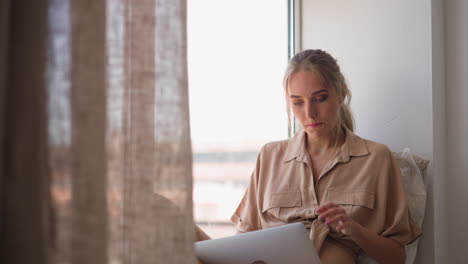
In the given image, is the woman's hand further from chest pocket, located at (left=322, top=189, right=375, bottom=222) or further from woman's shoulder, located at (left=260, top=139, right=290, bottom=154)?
woman's shoulder, located at (left=260, top=139, right=290, bottom=154)

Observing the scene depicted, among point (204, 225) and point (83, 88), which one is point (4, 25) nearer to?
point (83, 88)

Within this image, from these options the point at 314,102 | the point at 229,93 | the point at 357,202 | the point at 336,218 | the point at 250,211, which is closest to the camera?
the point at 336,218

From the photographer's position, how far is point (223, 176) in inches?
79.8

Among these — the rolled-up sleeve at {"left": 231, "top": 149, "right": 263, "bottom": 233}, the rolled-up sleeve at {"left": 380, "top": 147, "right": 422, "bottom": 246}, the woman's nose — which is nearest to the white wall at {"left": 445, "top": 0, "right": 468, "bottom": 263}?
the rolled-up sleeve at {"left": 380, "top": 147, "right": 422, "bottom": 246}

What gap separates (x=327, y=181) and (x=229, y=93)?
65cm

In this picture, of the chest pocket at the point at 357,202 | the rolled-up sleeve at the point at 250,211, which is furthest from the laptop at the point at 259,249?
the rolled-up sleeve at the point at 250,211

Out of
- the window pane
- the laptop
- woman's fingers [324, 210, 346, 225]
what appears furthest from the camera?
the window pane

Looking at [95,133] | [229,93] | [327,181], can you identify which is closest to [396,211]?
[327,181]

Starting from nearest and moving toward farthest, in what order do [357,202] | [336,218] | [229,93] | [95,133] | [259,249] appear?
1. [95,133]
2. [259,249]
3. [336,218]
4. [357,202]
5. [229,93]

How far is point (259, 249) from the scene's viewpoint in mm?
1136

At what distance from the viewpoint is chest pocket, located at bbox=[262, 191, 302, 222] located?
160cm

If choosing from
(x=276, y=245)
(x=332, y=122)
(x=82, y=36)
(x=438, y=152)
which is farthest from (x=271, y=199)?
(x=82, y=36)

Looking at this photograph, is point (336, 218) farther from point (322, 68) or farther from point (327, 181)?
point (322, 68)

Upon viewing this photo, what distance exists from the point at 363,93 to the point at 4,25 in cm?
173
